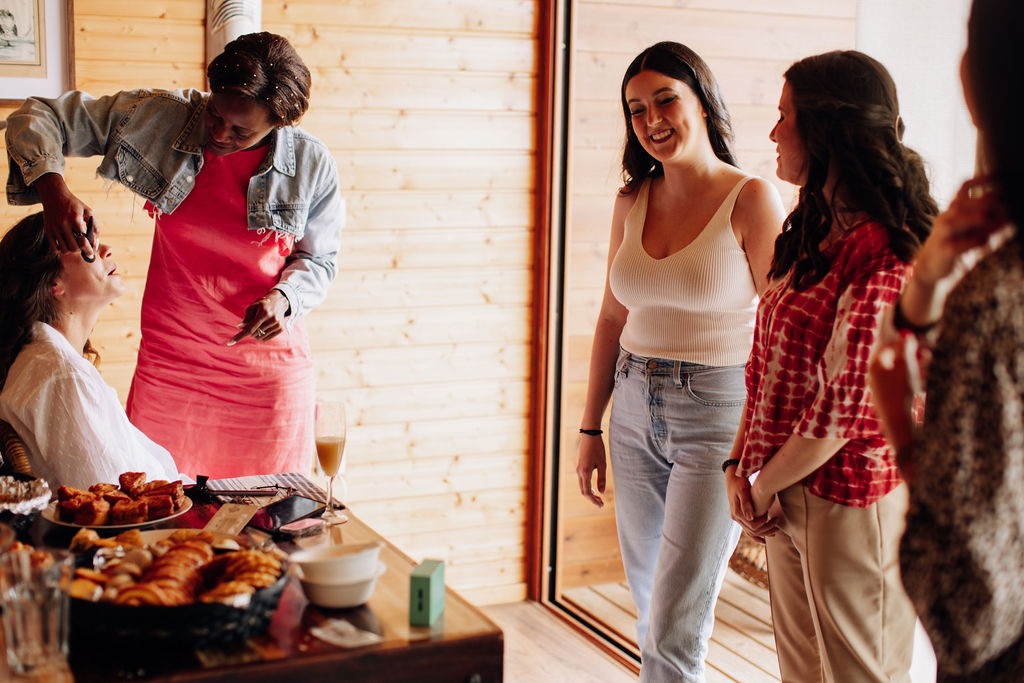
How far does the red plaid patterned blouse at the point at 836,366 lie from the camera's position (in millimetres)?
1382

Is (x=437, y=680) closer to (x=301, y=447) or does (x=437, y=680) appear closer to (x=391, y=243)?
(x=301, y=447)

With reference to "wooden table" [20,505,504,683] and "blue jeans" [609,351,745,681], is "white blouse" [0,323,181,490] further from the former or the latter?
"blue jeans" [609,351,745,681]

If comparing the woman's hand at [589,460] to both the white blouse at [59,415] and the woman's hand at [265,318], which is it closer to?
the woman's hand at [265,318]

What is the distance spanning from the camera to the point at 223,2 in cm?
273

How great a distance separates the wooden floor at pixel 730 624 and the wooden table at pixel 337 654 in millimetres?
1683

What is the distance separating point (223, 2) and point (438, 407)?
1.42 m

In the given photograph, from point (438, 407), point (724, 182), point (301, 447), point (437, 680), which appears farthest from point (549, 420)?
point (437, 680)

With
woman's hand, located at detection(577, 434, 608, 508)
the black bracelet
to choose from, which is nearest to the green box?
the black bracelet

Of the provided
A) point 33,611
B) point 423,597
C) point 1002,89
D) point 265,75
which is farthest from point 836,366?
point 265,75

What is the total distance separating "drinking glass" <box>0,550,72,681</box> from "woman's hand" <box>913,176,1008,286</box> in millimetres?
969

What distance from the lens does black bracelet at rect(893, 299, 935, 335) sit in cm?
104

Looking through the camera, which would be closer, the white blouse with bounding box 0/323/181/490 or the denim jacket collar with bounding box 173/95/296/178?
the white blouse with bounding box 0/323/181/490

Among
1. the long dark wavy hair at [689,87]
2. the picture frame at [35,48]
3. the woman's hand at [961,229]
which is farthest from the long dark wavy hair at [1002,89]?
the picture frame at [35,48]

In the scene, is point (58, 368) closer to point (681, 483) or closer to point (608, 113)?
point (681, 483)
